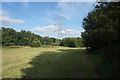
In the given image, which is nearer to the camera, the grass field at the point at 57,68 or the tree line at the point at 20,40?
the grass field at the point at 57,68

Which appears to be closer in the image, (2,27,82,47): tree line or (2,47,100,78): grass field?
(2,47,100,78): grass field

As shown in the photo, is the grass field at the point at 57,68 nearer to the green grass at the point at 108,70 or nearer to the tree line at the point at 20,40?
the green grass at the point at 108,70

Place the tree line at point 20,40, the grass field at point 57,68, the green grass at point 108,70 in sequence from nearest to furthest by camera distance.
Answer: the green grass at point 108,70, the grass field at point 57,68, the tree line at point 20,40

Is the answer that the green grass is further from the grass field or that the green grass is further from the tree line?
the tree line

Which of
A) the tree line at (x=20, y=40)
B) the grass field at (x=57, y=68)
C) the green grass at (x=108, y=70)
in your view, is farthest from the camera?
the tree line at (x=20, y=40)

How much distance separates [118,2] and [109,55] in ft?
19.2

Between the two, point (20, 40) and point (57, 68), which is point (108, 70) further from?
point (20, 40)

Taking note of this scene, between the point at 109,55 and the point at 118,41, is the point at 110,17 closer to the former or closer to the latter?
the point at 118,41

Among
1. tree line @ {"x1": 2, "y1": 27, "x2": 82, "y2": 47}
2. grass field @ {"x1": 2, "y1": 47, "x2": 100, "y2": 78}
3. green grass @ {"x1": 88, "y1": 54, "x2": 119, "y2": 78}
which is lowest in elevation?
grass field @ {"x1": 2, "y1": 47, "x2": 100, "y2": 78}

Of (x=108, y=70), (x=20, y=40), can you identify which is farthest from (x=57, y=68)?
(x=20, y=40)

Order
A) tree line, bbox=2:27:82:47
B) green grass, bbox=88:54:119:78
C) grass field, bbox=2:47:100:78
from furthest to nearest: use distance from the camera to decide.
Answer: tree line, bbox=2:27:82:47 → grass field, bbox=2:47:100:78 → green grass, bbox=88:54:119:78

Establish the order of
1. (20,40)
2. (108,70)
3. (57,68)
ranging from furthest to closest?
1. (20,40)
2. (57,68)
3. (108,70)

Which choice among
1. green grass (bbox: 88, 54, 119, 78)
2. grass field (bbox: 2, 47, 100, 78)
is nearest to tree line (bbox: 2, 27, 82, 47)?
grass field (bbox: 2, 47, 100, 78)

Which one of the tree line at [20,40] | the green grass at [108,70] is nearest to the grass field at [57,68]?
the green grass at [108,70]
